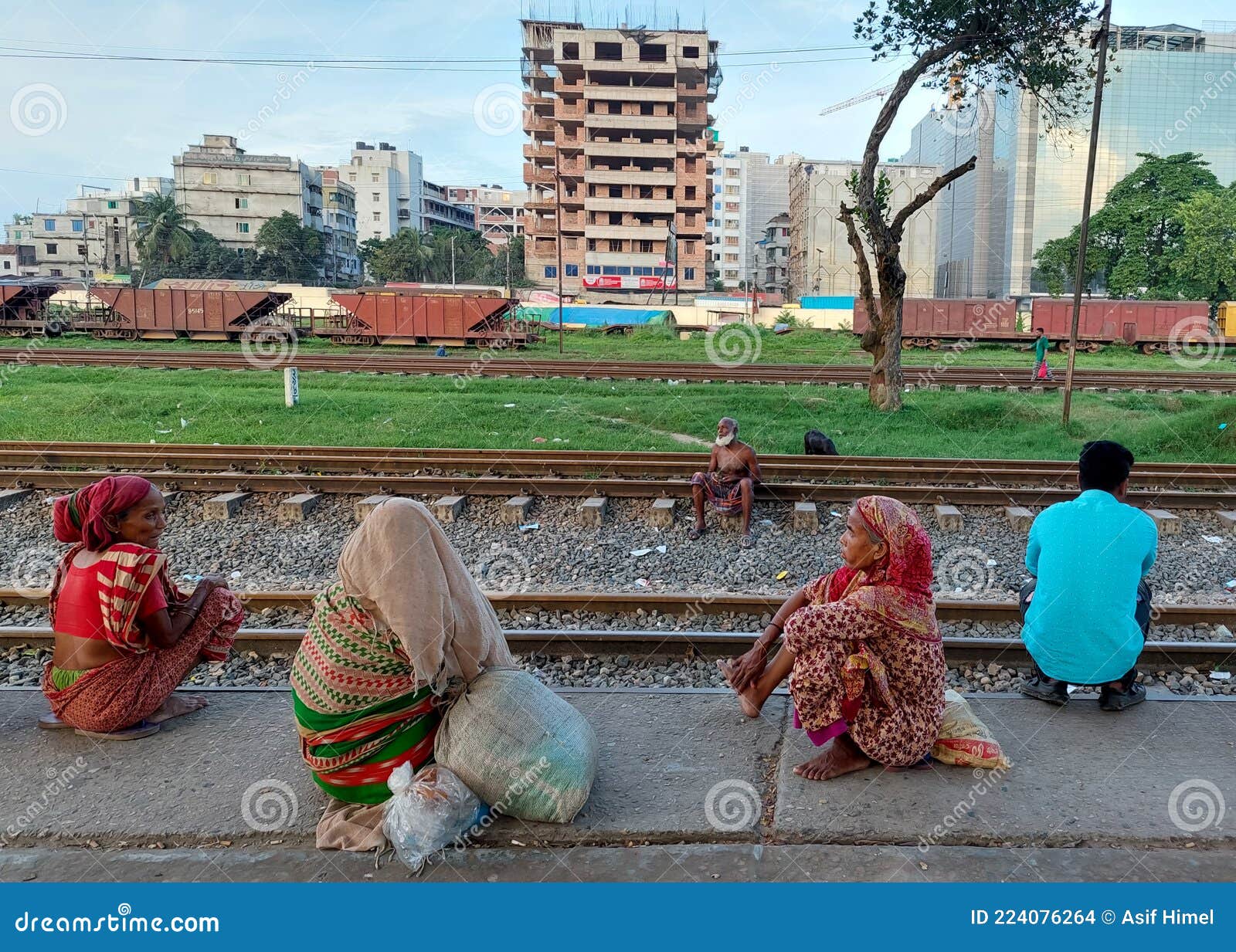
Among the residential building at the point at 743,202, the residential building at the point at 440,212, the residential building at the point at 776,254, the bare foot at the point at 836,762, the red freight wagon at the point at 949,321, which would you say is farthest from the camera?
the residential building at the point at 743,202

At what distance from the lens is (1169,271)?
44.2 meters

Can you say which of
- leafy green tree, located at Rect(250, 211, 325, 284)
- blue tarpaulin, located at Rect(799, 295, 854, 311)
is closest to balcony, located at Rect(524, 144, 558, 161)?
leafy green tree, located at Rect(250, 211, 325, 284)

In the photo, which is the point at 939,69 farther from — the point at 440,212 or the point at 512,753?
the point at 440,212

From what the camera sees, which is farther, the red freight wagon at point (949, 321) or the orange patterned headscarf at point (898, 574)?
the red freight wagon at point (949, 321)

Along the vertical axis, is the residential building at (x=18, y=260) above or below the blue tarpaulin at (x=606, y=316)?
above

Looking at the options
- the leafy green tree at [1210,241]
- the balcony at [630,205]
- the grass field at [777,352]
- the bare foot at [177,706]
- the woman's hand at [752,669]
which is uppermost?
the balcony at [630,205]

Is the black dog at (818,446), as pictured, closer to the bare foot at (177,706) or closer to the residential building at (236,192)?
the bare foot at (177,706)

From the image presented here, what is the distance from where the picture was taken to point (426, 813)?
3.03 m

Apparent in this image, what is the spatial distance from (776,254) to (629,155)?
26883mm

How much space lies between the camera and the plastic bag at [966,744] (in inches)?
143

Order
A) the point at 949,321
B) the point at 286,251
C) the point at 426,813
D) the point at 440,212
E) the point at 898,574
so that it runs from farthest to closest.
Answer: the point at 440,212 → the point at 286,251 → the point at 949,321 → the point at 898,574 → the point at 426,813

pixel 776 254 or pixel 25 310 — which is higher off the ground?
pixel 776 254

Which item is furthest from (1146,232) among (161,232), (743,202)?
(743,202)

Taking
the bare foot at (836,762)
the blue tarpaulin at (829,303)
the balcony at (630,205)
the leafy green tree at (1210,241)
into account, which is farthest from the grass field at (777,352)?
the balcony at (630,205)
